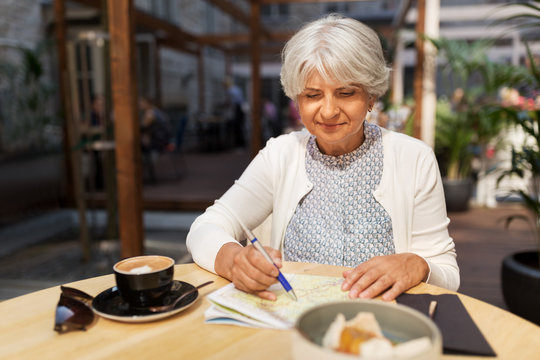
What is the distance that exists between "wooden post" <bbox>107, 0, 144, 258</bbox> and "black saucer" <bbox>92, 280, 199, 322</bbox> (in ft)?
6.01

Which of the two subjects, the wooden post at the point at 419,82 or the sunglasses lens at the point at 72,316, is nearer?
the sunglasses lens at the point at 72,316

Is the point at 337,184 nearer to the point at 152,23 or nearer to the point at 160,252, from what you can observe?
the point at 160,252

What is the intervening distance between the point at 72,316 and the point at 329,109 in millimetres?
759

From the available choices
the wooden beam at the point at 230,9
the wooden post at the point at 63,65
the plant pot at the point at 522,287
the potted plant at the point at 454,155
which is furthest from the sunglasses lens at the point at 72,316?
the wooden beam at the point at 230,9

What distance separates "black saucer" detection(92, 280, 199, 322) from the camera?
796mm

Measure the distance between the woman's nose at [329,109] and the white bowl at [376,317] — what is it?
2.29 ft

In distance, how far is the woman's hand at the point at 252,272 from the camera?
88 cm

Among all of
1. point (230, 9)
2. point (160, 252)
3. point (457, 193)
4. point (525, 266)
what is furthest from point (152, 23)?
point (525, 266)

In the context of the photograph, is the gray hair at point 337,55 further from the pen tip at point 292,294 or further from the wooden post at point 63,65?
the wooden post at point 63,65

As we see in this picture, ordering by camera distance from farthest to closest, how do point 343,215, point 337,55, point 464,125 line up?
1. point 464,125
2. point 343,215
3. point 337,55

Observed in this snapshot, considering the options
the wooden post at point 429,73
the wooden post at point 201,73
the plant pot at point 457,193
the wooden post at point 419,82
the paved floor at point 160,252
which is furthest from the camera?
the wooden post at point 201,73

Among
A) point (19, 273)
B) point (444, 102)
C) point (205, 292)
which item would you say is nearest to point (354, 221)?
point (205, 292)

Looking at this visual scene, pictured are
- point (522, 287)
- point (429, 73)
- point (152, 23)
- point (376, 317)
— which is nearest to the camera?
point (376, 317)

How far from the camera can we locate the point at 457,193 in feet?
16.6
